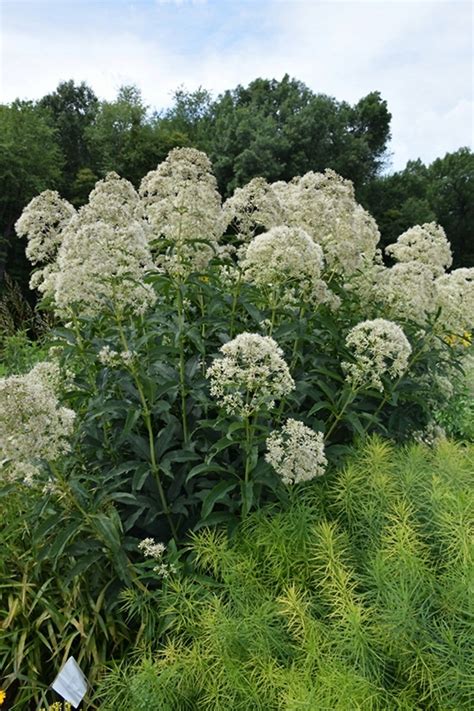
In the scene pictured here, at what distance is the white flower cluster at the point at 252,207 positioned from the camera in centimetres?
354

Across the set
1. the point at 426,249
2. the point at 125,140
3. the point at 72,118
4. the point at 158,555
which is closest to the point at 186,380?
the point at 158,555

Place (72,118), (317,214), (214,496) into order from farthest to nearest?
(72,118) → (317,214) → (214,496)

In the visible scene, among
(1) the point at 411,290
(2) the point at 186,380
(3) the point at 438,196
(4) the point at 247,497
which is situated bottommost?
(3) the point at 438,196

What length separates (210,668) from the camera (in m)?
2.41

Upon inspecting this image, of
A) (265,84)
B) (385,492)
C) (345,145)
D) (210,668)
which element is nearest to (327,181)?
(385,492)

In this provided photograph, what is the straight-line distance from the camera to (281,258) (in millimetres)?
3133

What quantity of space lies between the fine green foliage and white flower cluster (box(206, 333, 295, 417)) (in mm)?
587

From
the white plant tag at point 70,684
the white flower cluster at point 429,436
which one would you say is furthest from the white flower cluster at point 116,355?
the white flower cluster at point 429,436

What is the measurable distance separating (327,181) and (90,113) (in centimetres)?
3053

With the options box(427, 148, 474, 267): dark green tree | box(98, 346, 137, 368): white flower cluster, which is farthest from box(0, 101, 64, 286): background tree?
box(427, 148, 474, 267): dark green tree

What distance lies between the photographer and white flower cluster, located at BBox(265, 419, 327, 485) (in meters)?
2.72

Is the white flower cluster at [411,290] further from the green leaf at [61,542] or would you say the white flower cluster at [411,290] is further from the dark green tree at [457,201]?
the dark green tree at [457,201]

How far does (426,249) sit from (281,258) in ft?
4.98

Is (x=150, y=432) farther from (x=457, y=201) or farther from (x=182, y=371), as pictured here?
(x=457, y=201)
